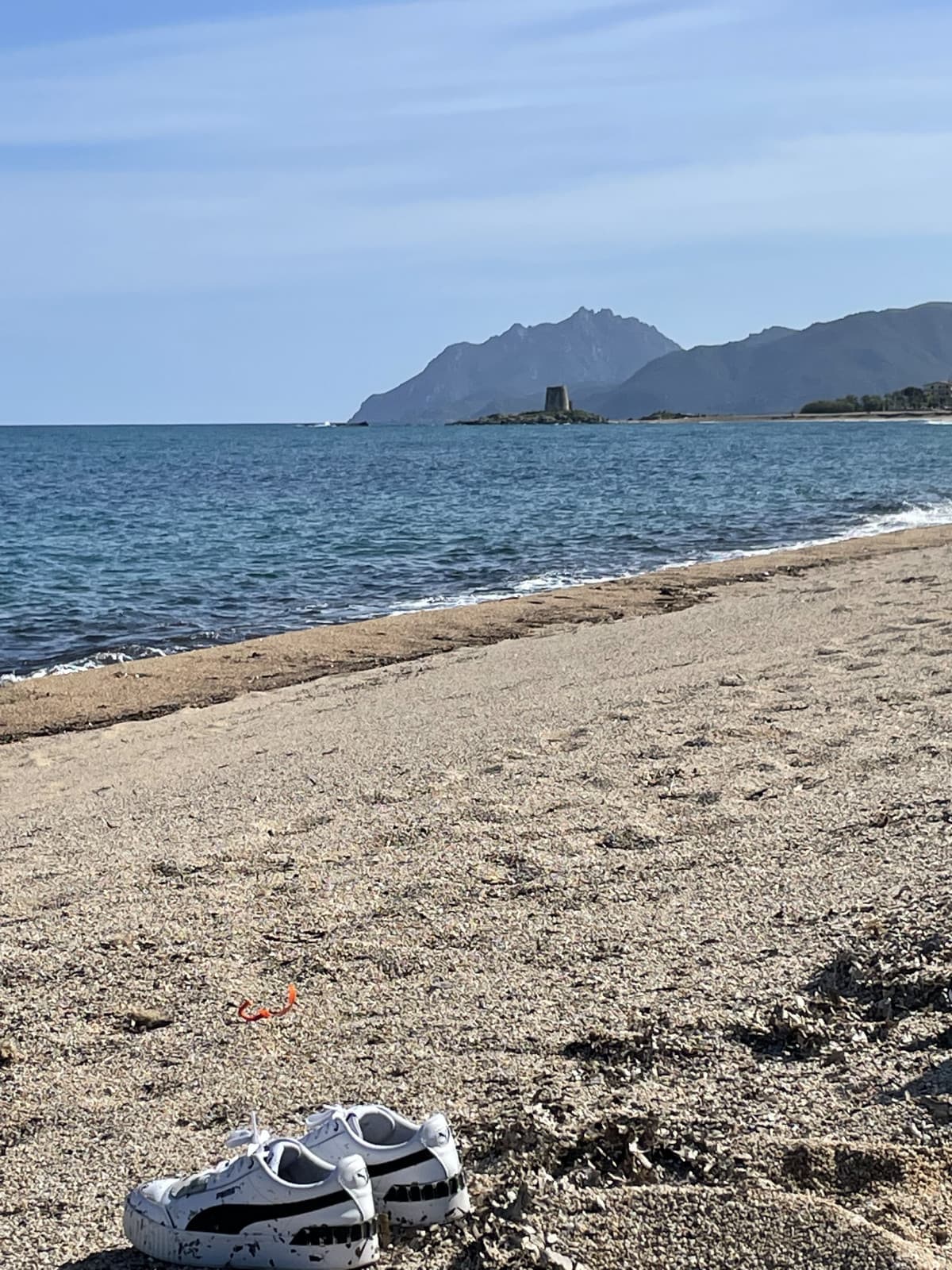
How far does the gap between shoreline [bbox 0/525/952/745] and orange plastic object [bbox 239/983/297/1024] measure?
608 centimetres

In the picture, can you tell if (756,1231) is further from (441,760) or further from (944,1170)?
(441,760)

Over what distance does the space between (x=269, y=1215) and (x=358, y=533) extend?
2234 centimetres

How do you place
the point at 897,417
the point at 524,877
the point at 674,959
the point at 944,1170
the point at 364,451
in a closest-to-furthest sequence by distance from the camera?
the point at 944,1170, the point at 674,959, the point at 524,877, the point at 364,451, the point at 897,417

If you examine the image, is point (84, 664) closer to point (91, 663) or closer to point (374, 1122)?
point (91, 663)

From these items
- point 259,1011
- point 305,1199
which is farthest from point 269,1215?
point 259,1011

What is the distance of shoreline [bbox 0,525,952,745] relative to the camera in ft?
33.7

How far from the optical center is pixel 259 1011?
3.85 metres

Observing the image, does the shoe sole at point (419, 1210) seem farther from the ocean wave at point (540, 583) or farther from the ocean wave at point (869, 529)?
the ocean wave at point (869, 529)

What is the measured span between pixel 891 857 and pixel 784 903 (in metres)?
0.53

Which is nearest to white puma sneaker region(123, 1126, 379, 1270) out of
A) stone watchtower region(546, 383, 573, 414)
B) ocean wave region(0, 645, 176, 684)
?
ocean wave region(0, 645, 176, 684)

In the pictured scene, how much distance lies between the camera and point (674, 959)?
3912 millimetres

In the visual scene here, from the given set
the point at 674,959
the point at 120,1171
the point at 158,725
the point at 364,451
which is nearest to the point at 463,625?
the point at 158,725

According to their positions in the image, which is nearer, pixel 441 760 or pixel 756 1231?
pixel 756 1231

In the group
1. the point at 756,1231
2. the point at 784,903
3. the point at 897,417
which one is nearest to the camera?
the point at 756,1231
